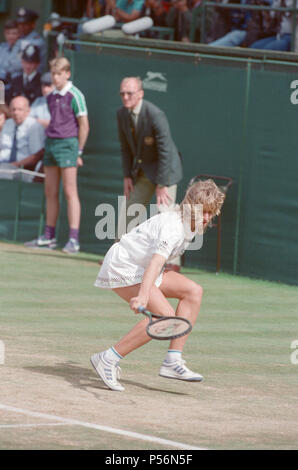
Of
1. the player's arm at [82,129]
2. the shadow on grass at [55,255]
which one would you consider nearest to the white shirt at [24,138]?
the player's arm at [82,129]

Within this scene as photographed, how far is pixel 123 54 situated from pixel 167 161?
2.40 m

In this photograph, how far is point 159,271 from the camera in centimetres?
713

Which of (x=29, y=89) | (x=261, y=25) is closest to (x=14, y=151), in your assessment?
(x=29, y=89)

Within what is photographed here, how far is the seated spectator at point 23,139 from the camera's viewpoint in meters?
15.7

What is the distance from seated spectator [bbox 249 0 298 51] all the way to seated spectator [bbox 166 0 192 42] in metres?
1.77

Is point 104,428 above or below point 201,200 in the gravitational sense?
below

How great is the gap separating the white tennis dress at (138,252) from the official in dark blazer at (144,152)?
5266 mm

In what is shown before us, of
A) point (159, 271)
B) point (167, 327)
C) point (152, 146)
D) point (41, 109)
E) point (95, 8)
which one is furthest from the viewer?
point (95, 8)

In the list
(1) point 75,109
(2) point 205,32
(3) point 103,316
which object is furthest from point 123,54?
(3) point 103,316

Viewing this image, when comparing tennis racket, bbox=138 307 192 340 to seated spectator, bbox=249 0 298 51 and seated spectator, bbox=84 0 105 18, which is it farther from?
seated spectator, bbox=84 0 105 18

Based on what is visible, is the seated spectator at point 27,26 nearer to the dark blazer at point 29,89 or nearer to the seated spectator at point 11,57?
the seated spectator at point 11,57

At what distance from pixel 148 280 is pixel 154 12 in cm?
1156

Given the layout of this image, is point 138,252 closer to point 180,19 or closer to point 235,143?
point 235,143
